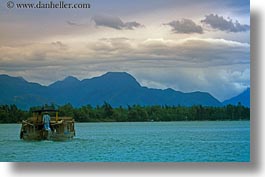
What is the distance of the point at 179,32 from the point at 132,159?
160 cm

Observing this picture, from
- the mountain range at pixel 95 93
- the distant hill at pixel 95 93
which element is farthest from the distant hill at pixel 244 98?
the distant hill at pixel 95 93

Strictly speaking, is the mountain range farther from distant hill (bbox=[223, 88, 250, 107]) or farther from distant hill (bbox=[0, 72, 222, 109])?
distant hill (bbox=[223, 88, 250, 107])

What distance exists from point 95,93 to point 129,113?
1.58 ft

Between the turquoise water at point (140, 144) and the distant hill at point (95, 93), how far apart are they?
284mm

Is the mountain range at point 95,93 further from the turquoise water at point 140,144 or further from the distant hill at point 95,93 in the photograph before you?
the turquoise water at point 140,144

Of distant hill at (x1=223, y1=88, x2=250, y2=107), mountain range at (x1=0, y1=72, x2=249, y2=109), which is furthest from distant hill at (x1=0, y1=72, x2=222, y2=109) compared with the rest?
distant hill at (x1=223, y1=88, x2=250, y2=107)

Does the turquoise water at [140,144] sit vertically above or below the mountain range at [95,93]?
below

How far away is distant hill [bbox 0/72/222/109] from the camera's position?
10.6 m

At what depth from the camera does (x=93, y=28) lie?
34.9 ft

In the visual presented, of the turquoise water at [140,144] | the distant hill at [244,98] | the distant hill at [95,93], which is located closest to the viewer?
the distant hill at [244,98]

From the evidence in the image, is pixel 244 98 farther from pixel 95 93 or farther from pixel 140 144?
pixel 95 93

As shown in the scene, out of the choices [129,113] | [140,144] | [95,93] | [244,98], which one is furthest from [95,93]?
[244,98]

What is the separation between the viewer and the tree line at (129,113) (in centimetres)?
1065

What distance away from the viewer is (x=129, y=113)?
10.8 m
